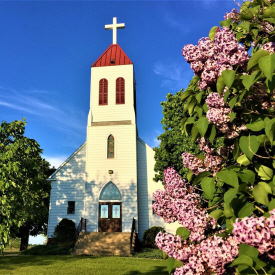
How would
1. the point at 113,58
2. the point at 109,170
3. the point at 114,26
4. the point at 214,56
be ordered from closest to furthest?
the point at 214,56
the point at 109,170
the point at 113,58
the point at 114,26

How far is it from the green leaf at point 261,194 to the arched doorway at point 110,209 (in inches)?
794

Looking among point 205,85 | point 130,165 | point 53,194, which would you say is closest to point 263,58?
point 205,85

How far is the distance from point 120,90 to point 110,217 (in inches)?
418

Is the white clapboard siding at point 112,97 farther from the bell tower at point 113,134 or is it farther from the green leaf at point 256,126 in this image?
the green leaf at point 256,126

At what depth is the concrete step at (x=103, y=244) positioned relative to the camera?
18516 mm

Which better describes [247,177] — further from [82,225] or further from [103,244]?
[82,225]

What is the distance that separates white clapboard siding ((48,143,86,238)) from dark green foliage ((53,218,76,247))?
59 cm

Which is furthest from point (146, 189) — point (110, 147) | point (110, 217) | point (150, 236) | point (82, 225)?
point (82, 225)

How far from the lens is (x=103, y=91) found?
82.5ft

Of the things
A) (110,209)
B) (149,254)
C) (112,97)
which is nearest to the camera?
(149,254)

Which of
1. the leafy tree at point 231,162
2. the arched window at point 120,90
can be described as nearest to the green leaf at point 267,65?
the leafy tree at point 231,162

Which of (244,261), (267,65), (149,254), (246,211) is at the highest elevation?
(267,65)

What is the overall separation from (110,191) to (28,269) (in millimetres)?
10205

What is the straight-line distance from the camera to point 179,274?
3.14 metres
